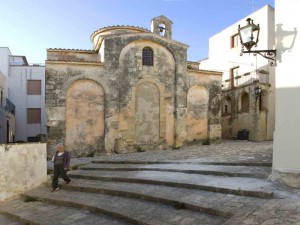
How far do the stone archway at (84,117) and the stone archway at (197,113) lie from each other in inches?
223

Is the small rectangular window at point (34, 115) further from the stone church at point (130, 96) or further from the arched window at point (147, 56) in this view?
the arched window at point (147, 56)

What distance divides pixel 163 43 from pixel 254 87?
845 centimetres

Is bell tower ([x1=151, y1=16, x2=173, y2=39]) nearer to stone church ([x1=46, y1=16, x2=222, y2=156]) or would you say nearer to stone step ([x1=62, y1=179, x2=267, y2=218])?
stone church ([x1=46, y1=16, x2=222, y2=156])

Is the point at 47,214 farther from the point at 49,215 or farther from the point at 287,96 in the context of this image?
the point at 287,96

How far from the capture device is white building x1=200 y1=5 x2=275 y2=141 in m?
23.7

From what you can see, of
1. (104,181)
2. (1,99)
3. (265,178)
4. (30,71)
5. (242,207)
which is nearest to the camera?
(242,207)

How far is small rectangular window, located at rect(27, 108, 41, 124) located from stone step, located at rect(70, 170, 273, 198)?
923 inches

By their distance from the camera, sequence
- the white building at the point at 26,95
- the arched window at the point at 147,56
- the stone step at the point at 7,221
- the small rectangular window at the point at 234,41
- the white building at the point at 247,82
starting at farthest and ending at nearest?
the white building at the point at 26,95 → the small rectangular window at the point at 234,41 → the white building at the point at 247,82 → the arched window at the point at 147,56 → the stone step at the point at 7,221

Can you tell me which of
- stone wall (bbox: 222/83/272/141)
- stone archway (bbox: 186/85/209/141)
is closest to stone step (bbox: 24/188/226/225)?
stone archway (bbox: 186/85/209/141)

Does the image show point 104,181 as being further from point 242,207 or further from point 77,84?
point 77,84

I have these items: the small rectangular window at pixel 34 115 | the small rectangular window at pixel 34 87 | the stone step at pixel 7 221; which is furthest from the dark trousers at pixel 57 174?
the small rectangular window at pixel 34 87

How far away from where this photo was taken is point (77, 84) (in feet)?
56.7

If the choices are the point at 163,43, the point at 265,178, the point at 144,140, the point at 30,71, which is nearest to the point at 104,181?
the point at 265,178

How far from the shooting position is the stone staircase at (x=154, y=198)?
599 cm
